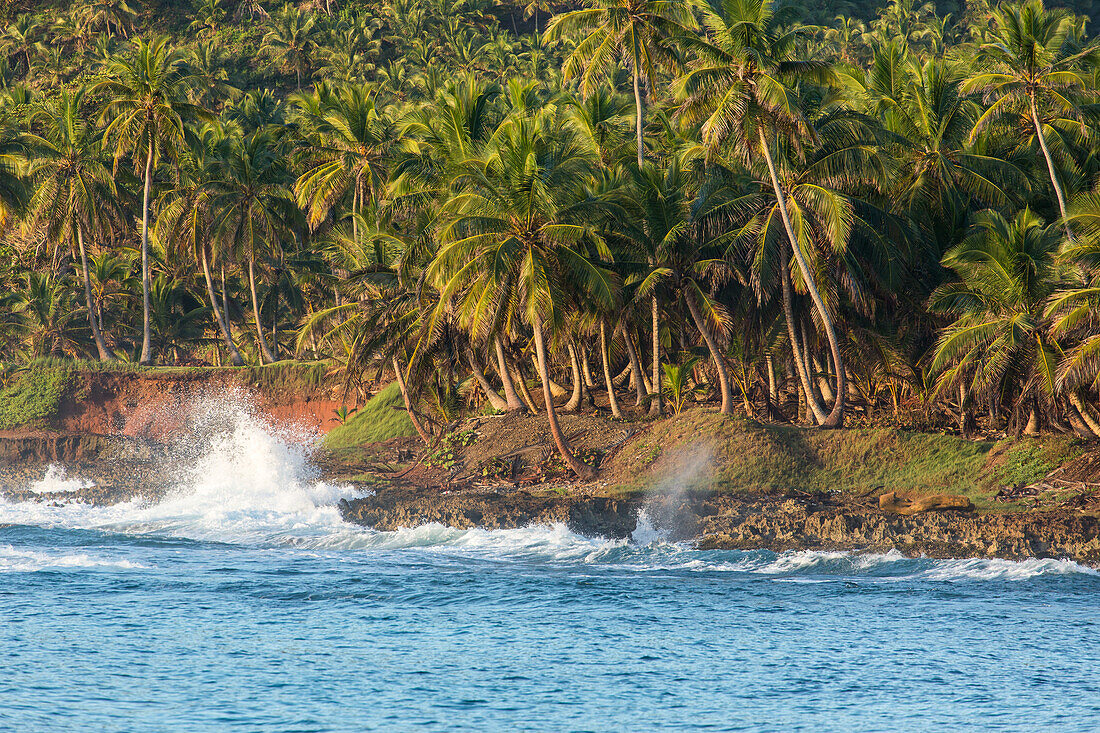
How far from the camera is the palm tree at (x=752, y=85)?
2502 cm

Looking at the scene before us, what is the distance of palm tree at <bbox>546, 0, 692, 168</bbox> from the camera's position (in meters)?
31.0

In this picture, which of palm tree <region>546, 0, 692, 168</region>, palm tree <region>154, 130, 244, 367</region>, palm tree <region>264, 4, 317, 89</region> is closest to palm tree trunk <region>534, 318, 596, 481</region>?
palm tree <region>546, 0, 692, 168</region>

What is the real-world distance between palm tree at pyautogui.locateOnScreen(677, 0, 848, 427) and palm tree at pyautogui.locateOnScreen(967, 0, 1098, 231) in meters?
4.70

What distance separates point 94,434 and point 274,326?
34.2 ft

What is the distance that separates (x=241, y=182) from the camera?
42.2 metres

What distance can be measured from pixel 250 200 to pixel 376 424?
12.0m

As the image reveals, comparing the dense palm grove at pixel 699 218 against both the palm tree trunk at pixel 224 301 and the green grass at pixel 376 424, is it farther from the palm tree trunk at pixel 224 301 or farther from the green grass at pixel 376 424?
the green grass at pixel 376 424

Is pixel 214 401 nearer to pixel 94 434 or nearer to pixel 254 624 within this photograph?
pixel 94 434

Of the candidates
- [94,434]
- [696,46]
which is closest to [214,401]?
[94,434]

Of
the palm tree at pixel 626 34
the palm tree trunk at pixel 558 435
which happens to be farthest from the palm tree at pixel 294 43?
the palm tree trunk at pixel 558 435

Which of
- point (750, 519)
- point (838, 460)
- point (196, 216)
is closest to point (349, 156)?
point (196, 216)

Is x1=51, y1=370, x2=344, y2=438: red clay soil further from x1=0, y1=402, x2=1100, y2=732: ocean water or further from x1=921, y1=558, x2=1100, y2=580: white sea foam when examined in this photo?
x1=921, y1=558, x2=1100, y2=580: white sea foam

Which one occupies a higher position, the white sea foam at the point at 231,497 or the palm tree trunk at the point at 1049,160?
the palm tree trunk at the point at 1049,160

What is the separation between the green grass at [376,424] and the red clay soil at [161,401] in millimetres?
2845
